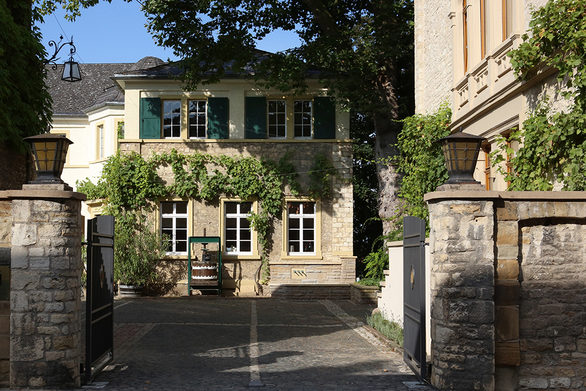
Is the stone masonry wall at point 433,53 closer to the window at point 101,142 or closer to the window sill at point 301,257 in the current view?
the window sill at point 301,257

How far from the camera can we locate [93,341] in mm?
7750

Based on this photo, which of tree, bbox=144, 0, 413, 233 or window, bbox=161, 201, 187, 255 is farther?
window, bbox=161, 201, 187, 255

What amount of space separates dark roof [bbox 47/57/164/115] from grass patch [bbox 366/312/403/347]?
1737 cm

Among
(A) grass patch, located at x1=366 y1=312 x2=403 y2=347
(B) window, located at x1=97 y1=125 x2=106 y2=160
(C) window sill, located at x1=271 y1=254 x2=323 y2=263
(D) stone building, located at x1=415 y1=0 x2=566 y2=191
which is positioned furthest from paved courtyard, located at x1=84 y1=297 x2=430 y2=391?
(B) window, located at x1=97 y1=125 x2=106 y2=160

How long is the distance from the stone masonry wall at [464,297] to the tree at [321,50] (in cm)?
1235

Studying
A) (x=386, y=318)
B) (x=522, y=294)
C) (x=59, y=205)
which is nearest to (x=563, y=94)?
(x=522, y=294)

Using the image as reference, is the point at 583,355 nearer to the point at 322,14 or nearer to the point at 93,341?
the point at 93,341

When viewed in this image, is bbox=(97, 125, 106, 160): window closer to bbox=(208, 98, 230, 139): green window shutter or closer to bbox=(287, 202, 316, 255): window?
bbox=(208, 98, 230, 139): green window shutter

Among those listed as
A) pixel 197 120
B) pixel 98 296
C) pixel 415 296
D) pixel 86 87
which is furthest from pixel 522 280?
pixel 86 87

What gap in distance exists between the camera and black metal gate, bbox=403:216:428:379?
7701 millimetres

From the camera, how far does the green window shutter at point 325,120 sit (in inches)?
861

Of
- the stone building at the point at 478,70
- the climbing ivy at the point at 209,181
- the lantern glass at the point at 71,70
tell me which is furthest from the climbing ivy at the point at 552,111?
the climbing ivy at the point at 209,181

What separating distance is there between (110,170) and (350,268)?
26.6 ft

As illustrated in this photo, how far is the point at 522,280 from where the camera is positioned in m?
7.31
